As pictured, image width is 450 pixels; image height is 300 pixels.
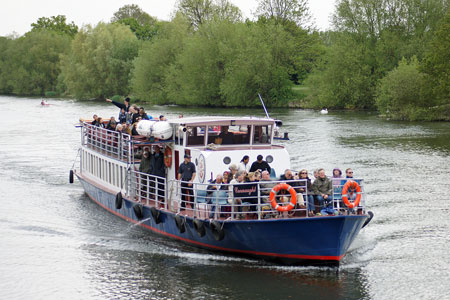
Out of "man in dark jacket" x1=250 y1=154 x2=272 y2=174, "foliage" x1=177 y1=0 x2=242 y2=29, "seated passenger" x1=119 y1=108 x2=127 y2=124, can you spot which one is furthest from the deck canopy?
"foliage" x1=177 y1=0 x2=242 y2=29

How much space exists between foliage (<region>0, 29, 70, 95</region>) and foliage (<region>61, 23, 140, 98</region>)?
1526 cm

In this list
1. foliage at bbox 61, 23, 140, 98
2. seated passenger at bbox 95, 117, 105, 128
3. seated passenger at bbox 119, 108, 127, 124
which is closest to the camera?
seated passenger at bbox 119, 108, 127, 124

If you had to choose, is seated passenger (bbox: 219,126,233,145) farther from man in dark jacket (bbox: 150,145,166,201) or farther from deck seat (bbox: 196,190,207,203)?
man in dark jacket (bbox: 150,145,166,201)

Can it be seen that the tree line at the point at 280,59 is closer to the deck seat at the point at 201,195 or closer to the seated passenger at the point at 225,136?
the seated passenger at the point at 225,136

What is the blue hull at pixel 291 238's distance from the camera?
16.1 meters

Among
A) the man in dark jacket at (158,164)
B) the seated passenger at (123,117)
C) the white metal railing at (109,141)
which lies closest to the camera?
the man in dark jacket at (158,164)

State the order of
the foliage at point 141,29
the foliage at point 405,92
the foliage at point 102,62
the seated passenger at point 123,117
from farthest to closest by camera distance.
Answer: the foliage at point 141,29 < the foliage at point 102,62 < the foliage at point 405,92 < the seated passenger at point 123,117

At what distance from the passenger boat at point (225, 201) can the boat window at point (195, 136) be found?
0.02 meters

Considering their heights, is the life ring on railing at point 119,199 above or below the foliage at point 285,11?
below

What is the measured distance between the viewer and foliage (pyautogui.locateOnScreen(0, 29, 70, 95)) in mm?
116250

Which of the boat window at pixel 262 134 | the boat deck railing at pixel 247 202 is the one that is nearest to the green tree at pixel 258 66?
the boat window at pixel 262 134

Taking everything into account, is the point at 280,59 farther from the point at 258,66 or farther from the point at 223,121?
the point at 223,121

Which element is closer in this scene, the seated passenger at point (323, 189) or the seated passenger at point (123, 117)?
the seated passenger at point (323, 189)

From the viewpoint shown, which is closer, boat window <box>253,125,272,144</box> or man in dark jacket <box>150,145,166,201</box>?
boat window <box>253,125,272,144</box>
